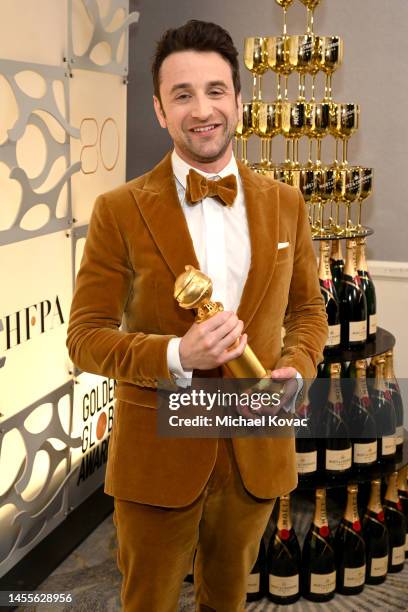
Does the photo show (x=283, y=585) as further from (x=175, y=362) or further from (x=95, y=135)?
(x=95, y=135)

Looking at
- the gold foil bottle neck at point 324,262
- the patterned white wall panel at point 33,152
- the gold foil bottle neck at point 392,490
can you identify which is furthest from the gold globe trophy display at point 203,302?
the gold foil bottle neck at point 392,490

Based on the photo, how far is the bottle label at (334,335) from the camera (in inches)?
107

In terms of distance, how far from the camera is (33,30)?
249 cm

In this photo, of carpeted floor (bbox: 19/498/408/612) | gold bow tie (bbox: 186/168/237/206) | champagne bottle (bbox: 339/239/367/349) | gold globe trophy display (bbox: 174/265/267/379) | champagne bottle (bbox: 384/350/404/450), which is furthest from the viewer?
champagne bottle (bbox: 384/350/404/450)

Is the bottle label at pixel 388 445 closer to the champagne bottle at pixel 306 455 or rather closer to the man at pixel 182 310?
the champagne bottle at pixel 306 455

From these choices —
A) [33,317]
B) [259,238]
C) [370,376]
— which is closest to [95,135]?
[33,317]

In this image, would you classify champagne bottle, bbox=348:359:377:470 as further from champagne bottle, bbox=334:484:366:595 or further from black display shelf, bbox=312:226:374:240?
black display shelf, bbox=312:226:374:240

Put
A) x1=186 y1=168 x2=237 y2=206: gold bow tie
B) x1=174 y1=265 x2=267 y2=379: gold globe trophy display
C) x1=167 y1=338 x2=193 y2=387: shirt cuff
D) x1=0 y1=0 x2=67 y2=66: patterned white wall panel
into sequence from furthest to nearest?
x1=0 y1=0 x2=67 y2=66: patterned white wall panel < x1=186 y1=168 x2=237 y2=206: gold bow tie < x1=167 y1=338 x2=193 y2=387: shirt cuff < x1=174 y1=265 x2=267 y2=379: gold globe trophy display

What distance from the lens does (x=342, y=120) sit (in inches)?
106

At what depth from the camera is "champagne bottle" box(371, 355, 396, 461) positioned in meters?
2.81

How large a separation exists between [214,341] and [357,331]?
4.58ft

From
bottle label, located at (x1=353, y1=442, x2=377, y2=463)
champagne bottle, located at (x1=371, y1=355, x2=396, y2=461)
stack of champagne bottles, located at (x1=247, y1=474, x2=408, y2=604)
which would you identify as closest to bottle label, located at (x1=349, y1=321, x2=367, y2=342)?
champagne bottle, located at (x1=371, y1=355, x2=396, y2=461)

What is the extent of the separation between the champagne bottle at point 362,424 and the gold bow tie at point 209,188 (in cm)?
119

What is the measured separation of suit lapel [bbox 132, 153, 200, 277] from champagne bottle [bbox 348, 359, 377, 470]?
123 centimetres
